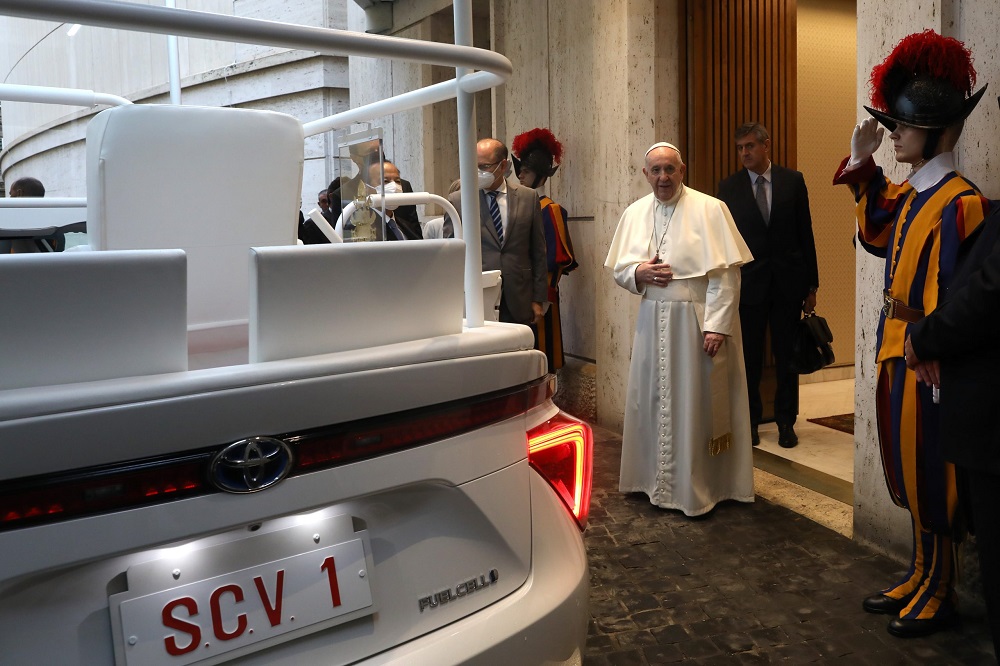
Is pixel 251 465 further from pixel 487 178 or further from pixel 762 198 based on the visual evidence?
pixel 762 198

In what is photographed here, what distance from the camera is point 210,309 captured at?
80.3 inches

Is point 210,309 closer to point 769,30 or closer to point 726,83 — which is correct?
point 726,83

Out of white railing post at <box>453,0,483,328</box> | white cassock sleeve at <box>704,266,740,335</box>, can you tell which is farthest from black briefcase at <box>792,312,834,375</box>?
white railing post at <box>453,0,483,328</box>

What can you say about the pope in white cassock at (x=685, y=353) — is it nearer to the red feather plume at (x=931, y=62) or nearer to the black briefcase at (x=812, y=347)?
the black briefcase at (x=812, y=347)

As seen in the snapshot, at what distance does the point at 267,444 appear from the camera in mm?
1335

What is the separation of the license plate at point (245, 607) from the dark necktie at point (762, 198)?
5082 mm

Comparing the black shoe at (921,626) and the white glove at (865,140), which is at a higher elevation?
the white glove at (865,140)

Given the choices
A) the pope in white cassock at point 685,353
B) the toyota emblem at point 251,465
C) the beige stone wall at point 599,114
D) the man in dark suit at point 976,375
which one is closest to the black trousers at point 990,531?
the man in dark suit at point 976,375

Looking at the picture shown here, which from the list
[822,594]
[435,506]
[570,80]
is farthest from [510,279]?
[435,506]

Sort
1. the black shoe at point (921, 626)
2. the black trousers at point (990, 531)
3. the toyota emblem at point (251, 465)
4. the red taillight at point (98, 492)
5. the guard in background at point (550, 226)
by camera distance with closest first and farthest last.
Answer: the red taillight at point (98, 492), the toyota emblem at point (251, 465), the black trousers at point (990, 531), the black shoe at point (921, 626), the guard in background at point (550, 226)

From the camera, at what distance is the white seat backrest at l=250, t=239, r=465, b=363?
1.45 meters

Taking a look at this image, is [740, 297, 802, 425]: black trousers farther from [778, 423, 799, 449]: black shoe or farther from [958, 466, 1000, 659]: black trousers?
[958, 466, 1000, 659]: black trousers

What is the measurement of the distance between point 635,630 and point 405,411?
2108 millimetres

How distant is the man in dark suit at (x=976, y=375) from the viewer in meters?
2.54
